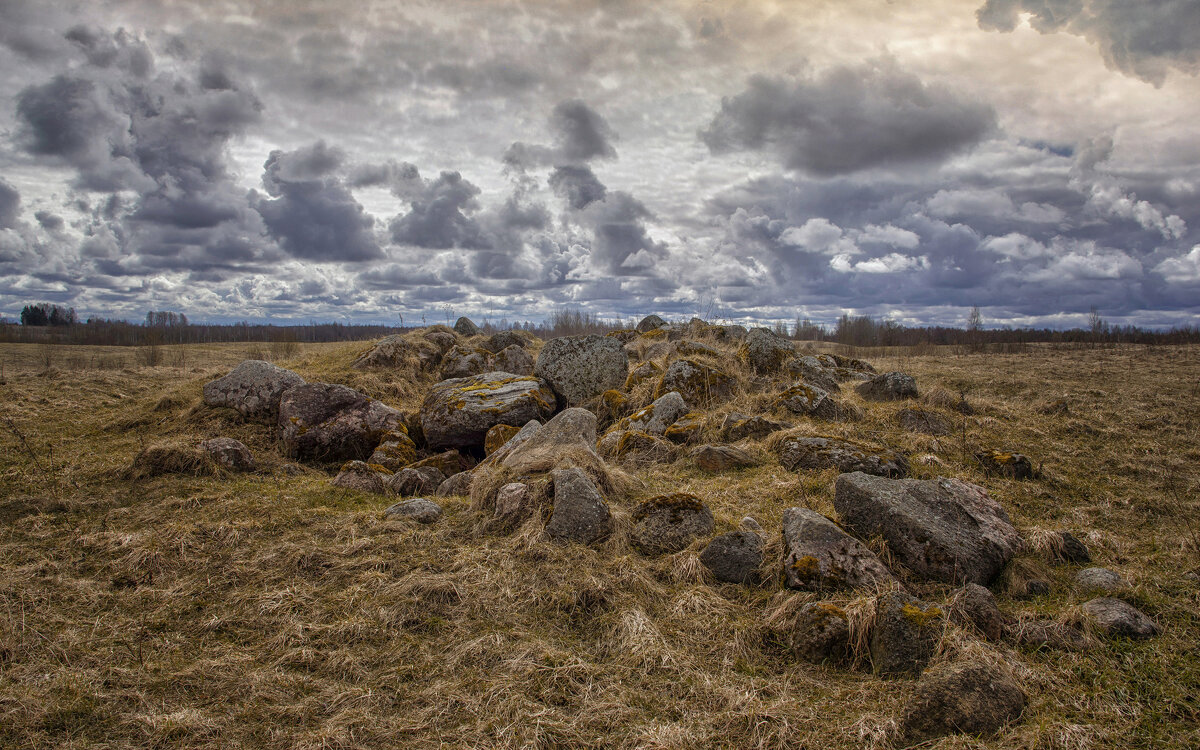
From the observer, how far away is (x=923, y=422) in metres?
9.89

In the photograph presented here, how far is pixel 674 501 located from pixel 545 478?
1643mm

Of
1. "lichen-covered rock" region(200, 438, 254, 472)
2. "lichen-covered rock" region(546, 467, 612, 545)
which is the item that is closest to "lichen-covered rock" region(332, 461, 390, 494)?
"lichen-covered rock" region(200, 438, 254, 472)

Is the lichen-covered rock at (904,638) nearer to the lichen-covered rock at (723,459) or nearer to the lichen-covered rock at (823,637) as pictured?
the lichen-covered rock at (823,637)

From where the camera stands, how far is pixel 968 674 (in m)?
3.39

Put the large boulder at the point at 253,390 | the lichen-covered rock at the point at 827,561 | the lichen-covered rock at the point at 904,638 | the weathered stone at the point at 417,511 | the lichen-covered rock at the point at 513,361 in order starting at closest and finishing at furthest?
the lichen-covered rock at the point at 904,638 → the lichen-covered rock at the point at 827,561 → the weathered stone at the point at 417,511 → the large boulder at the point at 253,390 → the lichen-covered rock at the point at 513,361

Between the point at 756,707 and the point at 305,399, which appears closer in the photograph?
the point at 756,707

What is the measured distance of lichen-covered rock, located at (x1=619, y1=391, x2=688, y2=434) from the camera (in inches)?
409

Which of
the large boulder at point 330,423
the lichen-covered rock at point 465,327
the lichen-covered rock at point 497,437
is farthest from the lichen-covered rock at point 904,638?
the lichen-covered rock at point 465,327

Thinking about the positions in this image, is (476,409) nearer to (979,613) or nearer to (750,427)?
(750,427)

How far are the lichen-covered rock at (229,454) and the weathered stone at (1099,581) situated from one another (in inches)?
434

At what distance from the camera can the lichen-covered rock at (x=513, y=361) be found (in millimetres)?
17648

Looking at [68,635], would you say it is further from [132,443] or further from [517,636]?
[132,443]

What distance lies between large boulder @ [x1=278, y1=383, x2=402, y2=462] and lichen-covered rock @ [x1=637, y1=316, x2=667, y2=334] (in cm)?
1142

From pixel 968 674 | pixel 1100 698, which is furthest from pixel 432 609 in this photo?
pixel 1100 698
